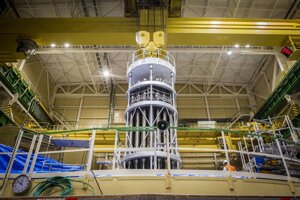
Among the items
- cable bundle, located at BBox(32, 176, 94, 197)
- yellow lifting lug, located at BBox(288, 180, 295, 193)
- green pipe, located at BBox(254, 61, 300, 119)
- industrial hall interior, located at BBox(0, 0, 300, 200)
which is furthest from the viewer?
green pipe, located at BBox(254, 61, 300, 119)

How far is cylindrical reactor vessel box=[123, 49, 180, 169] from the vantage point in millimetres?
8367

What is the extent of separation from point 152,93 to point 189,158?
37.5 ft

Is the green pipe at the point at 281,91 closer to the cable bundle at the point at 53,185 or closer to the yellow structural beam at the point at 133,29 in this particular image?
the yellow structural beam at the point at 133,29

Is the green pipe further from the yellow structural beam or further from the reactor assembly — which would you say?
the reactor assembly

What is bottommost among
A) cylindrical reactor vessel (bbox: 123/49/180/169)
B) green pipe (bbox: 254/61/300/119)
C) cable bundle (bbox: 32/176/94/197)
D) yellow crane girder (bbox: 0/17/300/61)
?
cable bundle (bbox: 32/176/94/197)

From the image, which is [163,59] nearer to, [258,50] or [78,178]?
[78,178]

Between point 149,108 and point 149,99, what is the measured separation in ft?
1.34

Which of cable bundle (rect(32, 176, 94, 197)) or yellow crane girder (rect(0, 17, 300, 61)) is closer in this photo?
cable bundle (rect(32, 176, 94, 197))

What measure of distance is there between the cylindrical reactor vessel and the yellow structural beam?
4.35 feet

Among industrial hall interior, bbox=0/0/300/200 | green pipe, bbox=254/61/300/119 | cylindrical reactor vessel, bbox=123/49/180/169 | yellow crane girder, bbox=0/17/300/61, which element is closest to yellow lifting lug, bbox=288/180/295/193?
industrial hall interior, bbox=0/0/300/200

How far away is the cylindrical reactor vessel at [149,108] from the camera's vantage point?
837 centimetres

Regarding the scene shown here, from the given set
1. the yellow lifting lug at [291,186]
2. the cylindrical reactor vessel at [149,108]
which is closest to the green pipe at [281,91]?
the cylindrical reactor vessel at [149,108]

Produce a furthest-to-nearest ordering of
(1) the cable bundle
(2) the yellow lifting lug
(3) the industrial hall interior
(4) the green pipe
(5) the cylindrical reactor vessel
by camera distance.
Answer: (4) the green pipe < (5) the cylindrical reactor vessel < (2) the yellow lifting lug < (3) the industrial hall interior < (1) the cable bundle

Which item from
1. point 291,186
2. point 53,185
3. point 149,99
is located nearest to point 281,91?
point 149,99
